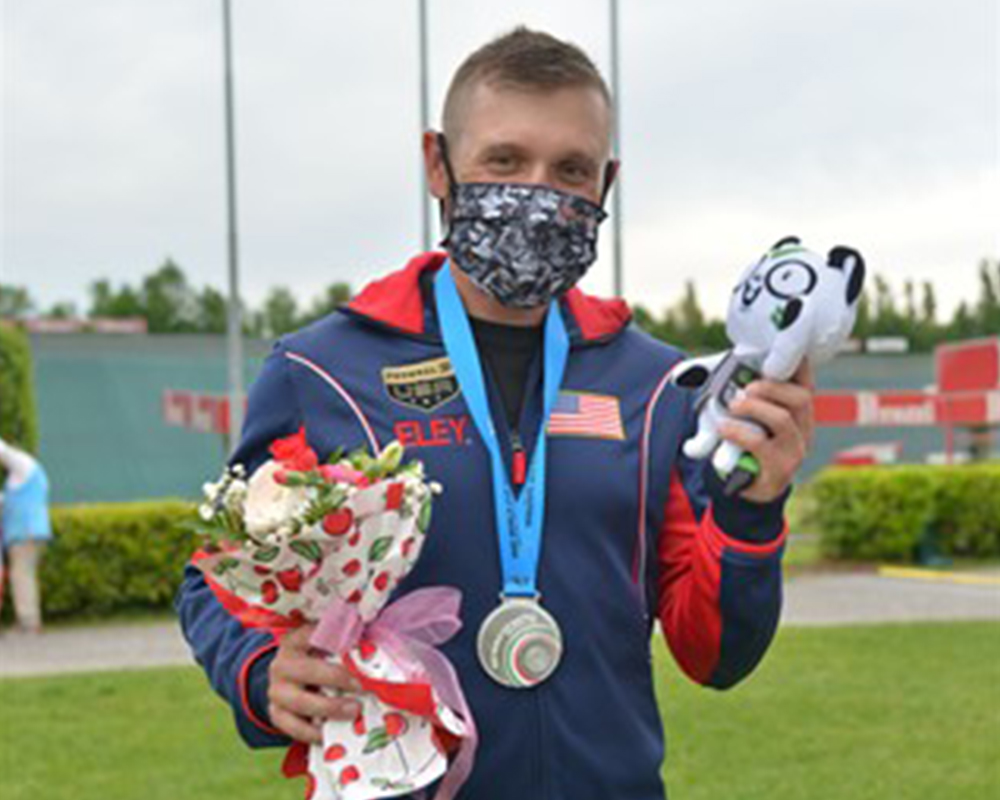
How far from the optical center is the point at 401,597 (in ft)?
7.12

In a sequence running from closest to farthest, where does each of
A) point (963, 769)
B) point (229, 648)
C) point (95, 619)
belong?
point (229, 648), point (963, 769), point (95, 619)

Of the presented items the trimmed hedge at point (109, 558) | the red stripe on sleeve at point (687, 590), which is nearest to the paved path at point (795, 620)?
the trimmed hedge at point (109, 558)

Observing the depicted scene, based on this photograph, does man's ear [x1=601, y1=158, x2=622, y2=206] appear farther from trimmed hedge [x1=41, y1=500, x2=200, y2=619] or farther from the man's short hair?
trimmed hedge [x1=41, y1=500, x2=200, y2=619]

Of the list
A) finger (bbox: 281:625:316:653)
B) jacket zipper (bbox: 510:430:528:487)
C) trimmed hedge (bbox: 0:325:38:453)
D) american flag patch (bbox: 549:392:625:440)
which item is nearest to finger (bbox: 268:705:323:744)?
finger (bbox: 281:625:316:653)

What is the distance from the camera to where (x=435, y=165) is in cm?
256

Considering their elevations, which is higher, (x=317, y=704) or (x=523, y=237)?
(x=523, y=237)

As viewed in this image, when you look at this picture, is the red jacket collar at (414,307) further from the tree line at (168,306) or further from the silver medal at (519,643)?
the tree line at (168,306)

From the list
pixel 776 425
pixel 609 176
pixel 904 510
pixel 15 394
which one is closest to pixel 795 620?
pixel 904 510

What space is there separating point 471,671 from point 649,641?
1.09 ft

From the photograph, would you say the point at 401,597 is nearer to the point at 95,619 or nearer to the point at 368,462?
the point at 368,462

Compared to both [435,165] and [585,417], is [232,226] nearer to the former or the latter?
[435,165]

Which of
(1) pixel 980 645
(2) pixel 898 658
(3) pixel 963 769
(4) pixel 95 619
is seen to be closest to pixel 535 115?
(3) pixel 963 769

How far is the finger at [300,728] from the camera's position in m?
2.11

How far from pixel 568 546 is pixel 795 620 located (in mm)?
10139
